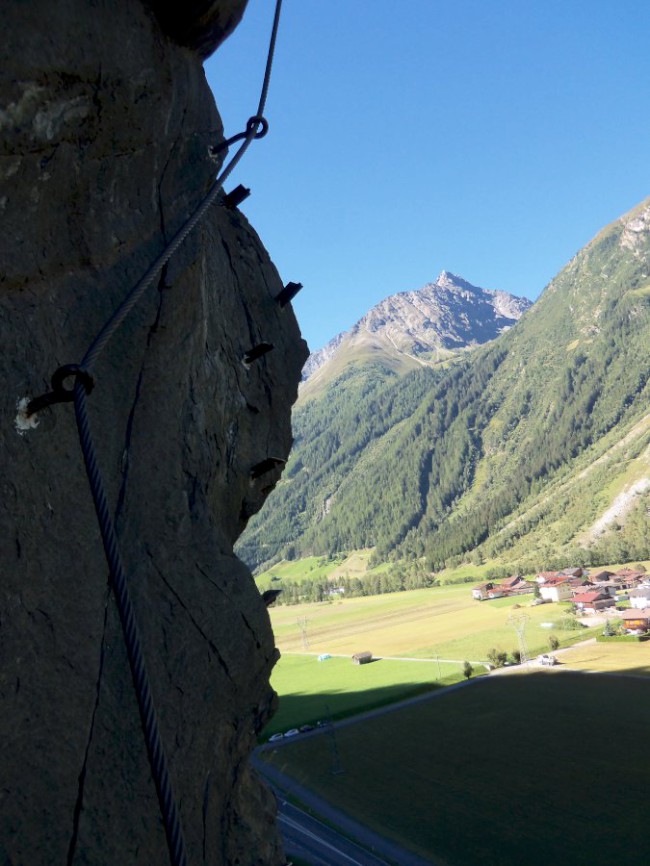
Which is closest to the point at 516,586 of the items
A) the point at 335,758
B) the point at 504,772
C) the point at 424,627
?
the point at 424,627

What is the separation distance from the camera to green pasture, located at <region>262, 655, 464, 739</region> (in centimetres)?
7231

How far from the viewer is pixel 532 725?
55.6 meters

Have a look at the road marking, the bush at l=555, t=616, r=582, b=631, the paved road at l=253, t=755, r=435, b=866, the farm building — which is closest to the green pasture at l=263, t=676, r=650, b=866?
the paved road at l=253, t=755, r=435, b=866

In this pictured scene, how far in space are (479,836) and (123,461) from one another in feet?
123

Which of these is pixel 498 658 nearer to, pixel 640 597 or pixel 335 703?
Answer: pixel 335 703

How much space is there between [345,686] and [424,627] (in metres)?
47.9

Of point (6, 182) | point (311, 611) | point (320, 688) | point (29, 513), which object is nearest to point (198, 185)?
point (6, 182)

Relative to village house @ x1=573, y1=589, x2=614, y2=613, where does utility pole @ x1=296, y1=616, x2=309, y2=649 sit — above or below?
below

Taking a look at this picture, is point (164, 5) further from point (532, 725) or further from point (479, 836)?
point (532, 725)

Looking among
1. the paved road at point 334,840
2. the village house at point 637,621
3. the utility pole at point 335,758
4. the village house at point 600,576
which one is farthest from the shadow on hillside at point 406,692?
the village house at point 600,576

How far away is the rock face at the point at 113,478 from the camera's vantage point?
199 inches

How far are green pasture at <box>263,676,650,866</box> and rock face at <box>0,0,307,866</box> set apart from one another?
31.3 m

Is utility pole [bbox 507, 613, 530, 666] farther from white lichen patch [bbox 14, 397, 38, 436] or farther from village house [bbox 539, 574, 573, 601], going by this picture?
white lichen patch [bbox 14, 397, 38, 436]

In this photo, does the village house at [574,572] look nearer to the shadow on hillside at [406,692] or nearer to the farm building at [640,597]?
the farm building at [640,597]
